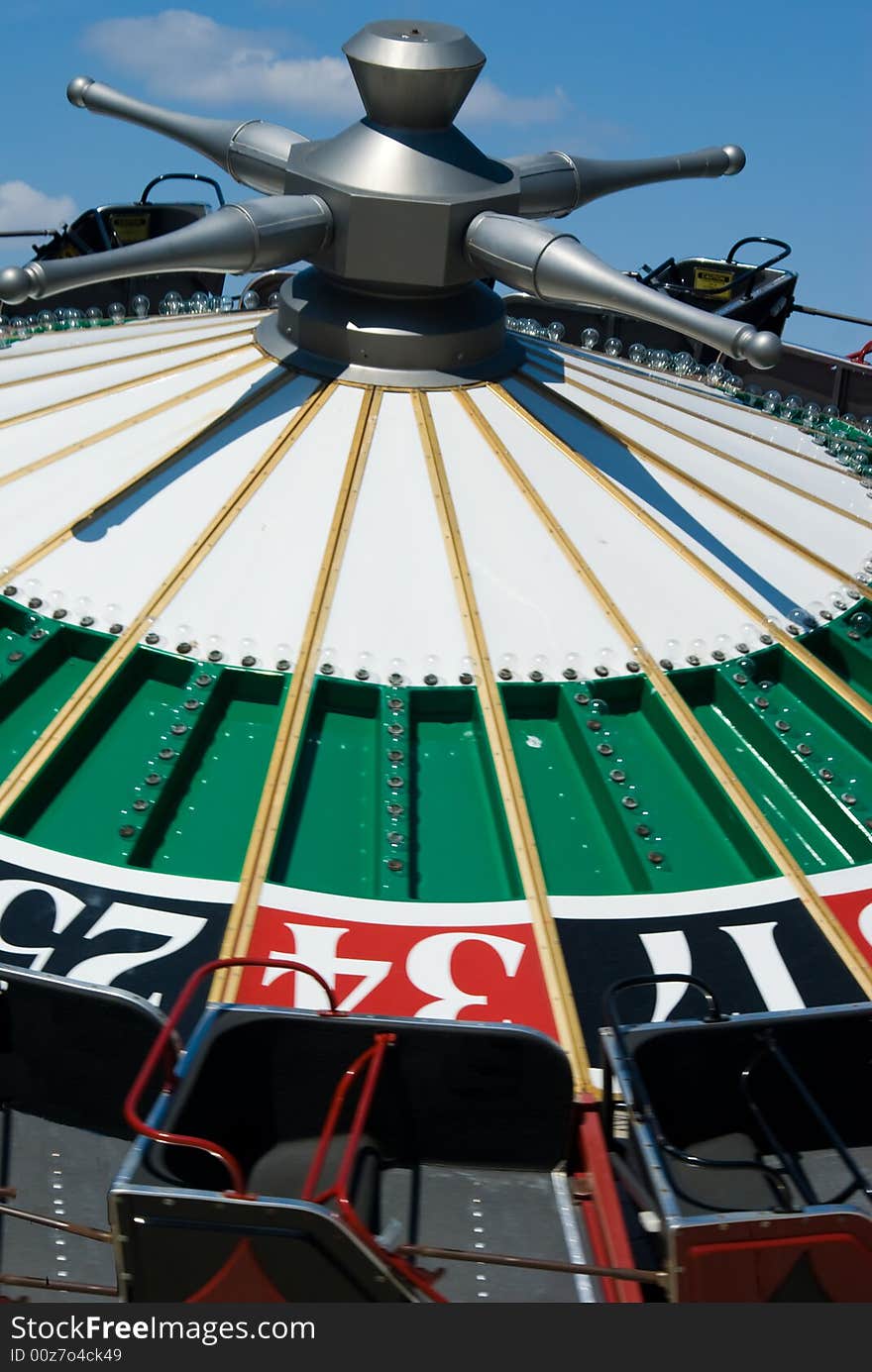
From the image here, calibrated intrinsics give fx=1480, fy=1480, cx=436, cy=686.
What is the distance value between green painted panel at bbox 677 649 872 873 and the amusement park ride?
46 millimetres

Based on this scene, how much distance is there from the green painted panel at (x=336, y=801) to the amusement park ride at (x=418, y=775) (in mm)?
34

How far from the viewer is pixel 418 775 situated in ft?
37.6

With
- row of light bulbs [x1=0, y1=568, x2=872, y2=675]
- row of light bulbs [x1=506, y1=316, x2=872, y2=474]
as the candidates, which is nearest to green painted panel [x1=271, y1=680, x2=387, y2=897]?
row of light bulbs [x1=0, y1=568, x2=872, y2=675]

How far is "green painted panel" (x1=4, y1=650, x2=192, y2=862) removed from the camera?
10.8 metres

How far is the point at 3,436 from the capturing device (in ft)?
46.6

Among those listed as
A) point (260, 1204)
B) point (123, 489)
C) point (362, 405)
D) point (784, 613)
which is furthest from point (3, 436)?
point (260, 1204)

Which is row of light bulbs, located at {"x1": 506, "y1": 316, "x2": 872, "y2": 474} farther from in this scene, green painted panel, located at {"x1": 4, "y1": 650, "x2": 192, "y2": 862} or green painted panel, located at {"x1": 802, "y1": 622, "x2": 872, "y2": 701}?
green painted panel, located at {"x1": 4, "y1": 650, "x2": 192, "y2": 862}

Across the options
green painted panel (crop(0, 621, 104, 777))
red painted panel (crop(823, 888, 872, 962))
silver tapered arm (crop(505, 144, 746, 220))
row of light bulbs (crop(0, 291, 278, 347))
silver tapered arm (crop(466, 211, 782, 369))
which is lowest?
red painted panel (crop(823, 888, 872, 962))

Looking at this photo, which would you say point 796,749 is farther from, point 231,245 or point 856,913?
point 231,245

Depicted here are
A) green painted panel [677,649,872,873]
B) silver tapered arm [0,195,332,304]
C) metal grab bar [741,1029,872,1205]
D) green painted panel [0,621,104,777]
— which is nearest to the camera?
metal grab bar [741,1029,872,1205]

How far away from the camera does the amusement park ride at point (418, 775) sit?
26.9ft

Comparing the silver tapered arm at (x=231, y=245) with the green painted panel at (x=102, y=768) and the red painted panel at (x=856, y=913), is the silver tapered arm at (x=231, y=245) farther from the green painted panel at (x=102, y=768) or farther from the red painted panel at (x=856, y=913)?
the red painted panel at (x=856, y=913)

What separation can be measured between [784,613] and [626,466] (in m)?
2.19

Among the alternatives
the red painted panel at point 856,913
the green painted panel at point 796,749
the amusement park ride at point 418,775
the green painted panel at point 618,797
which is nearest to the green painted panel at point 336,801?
the amusement park ride at point 418,775
